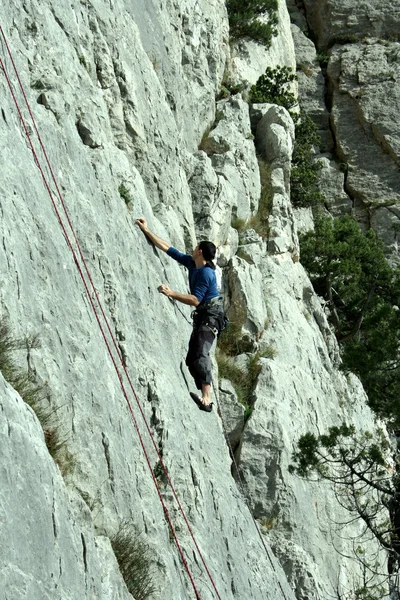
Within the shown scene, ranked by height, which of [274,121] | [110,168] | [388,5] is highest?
[388,5]

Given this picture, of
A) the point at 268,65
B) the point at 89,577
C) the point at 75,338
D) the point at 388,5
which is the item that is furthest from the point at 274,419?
the point at 388,5

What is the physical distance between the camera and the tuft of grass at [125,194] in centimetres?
1137

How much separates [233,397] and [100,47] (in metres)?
5.62

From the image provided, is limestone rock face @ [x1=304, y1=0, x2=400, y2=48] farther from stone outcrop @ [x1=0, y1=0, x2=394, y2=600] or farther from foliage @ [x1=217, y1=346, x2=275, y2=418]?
foliage @ [x1=217, y1=346, x2=275, y2=418]

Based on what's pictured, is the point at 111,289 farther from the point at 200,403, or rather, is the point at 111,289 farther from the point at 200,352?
the point at 200,403

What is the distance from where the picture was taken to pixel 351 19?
37.1 metres

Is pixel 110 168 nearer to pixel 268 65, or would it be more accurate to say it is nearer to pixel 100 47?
pixel 100 47

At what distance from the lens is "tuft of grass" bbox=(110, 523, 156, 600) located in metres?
7.40

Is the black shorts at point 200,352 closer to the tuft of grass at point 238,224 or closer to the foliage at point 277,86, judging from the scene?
the tuft of grass at point 238,224

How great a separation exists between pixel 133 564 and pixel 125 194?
17.6 feet

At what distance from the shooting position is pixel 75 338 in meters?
8.40

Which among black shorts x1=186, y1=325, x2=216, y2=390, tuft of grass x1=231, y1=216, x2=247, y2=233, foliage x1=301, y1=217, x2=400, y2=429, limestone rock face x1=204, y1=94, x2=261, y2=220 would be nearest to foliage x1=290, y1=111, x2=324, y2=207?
foliage x1=301, y1=217, x2=400, y2=429

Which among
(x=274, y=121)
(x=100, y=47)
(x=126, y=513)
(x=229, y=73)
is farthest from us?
(x=229, y=73)

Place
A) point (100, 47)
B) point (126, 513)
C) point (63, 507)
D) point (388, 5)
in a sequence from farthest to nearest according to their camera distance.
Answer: point (388, 5) → point (100, 47) → point (126, 513) → point (63, 507)
